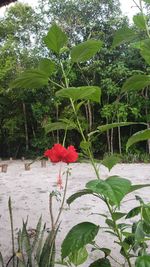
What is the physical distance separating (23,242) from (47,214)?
71.8 inches

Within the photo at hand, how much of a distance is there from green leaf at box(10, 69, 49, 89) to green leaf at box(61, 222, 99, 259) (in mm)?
272

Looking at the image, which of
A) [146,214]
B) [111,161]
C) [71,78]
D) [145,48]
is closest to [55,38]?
[145,48]

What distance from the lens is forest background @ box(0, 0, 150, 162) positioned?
809 centimetres

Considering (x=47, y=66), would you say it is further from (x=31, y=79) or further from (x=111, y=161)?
(x=111, y=161)

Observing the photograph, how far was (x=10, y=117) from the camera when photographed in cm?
888

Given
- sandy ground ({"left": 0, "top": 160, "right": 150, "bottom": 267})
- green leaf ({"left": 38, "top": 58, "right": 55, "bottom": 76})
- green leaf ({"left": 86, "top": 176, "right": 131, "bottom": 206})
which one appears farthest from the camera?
sandy ground ({"left": 0, "top": 160, "right": 150, "bottom": 267})

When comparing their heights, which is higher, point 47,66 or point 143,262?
A: point 47,66

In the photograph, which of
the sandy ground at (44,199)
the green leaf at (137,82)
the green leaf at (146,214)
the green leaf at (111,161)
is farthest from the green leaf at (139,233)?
the sandy ground at (44,199)

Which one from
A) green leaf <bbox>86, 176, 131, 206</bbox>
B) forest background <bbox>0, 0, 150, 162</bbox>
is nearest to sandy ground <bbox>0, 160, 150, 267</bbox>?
green leaf <bbox>86, 176, 131, 206</bbox>

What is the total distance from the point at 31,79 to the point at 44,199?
11.0 feet

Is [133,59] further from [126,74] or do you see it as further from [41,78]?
[41,78]

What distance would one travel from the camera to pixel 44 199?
3781 mm

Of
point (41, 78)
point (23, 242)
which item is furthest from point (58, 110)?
point (41, 78)

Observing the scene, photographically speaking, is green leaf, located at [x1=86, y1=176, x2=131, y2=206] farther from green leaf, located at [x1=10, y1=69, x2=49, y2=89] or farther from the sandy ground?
the sandy ground
